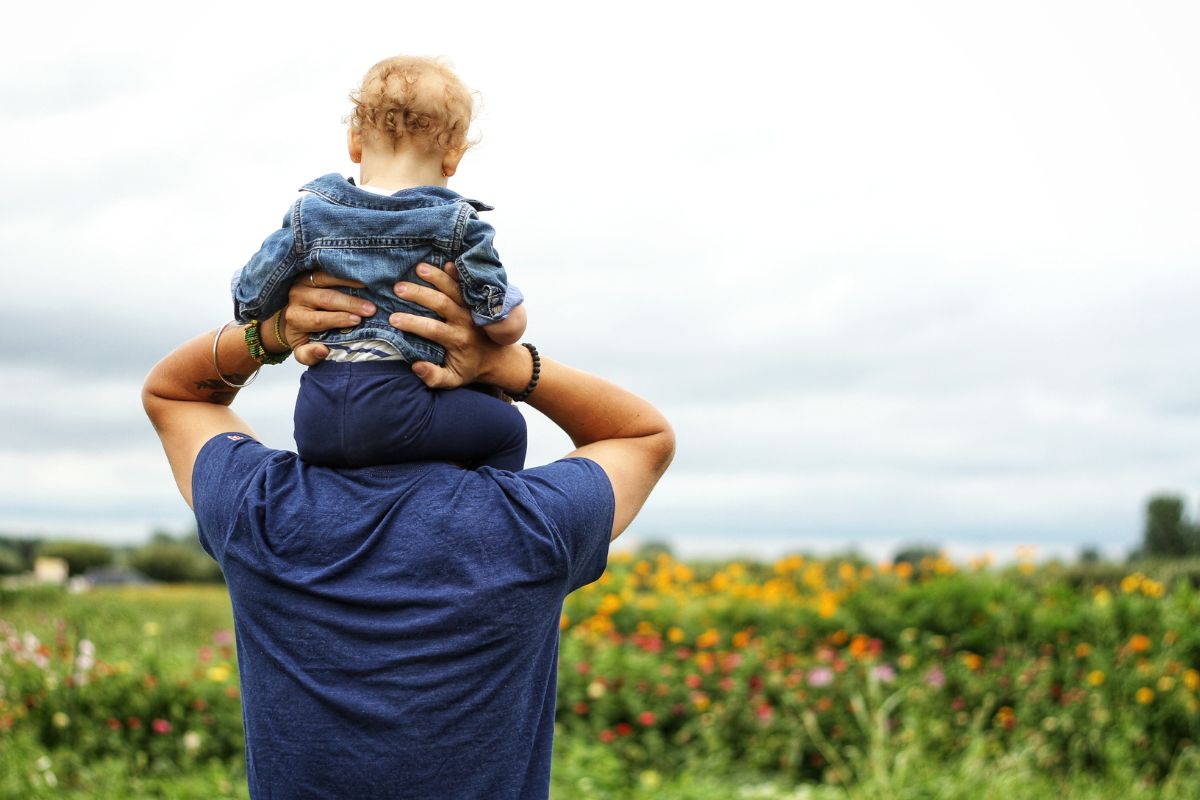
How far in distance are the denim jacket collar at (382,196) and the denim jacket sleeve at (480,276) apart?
6cm

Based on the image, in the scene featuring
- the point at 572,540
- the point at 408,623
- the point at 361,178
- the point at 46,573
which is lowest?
the point at 46,573

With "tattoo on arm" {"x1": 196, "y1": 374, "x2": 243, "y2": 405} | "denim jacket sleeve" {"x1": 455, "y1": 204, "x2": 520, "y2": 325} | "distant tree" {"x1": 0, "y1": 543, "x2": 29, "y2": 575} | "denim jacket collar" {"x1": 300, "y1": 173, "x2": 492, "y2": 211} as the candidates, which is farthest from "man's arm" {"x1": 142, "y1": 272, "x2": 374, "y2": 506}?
"distant tree" {"x1": 0, "y1": 543, "x2": 29, "y2": 575}

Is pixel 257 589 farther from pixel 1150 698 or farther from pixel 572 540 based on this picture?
pixel 1150 698

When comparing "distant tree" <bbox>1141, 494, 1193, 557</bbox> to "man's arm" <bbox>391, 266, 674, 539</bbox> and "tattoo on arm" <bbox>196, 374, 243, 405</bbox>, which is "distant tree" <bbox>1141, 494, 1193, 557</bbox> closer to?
"man's arm" <bbox>391, 266, 674, 539</bbox>

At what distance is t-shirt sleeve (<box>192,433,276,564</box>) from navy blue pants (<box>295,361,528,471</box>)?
111 millimetres

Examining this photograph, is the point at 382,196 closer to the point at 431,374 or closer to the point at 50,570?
the point at 431,374

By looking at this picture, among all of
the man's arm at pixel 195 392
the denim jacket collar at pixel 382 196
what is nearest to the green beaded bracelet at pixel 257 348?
the man's arm at pixel 195 392

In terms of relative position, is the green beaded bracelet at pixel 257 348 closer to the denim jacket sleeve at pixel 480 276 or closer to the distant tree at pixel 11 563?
the denim jacket sleeve at pixel 480 276

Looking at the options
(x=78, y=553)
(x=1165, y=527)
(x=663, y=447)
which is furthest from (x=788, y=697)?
(x=78, y=553)

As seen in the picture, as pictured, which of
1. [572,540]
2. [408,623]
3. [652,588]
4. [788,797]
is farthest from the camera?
[652,588]

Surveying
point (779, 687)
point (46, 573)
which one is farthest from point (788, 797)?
point (46, 573)

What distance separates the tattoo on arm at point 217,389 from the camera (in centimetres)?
214

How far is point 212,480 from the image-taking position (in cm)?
192

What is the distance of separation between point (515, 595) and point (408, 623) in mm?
175
